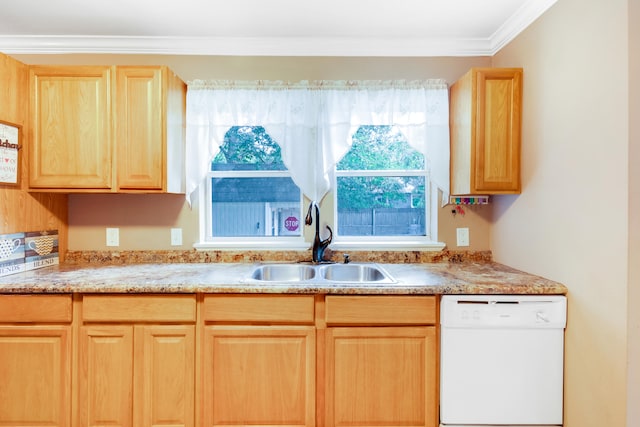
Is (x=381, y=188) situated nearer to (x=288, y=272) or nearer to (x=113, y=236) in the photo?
(x=288, y=272)

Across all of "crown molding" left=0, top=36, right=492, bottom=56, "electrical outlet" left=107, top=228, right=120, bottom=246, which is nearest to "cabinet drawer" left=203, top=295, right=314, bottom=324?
"electrical outlet" left=107, top=228, right=120, bottom=246

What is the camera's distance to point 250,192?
98.0 inches

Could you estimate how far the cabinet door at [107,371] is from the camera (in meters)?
1.72

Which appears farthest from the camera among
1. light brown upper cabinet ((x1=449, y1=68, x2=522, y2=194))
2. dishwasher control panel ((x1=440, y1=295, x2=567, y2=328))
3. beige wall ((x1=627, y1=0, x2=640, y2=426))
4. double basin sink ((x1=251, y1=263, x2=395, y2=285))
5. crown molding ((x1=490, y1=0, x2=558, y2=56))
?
double basin sink ((x1=251, y1=263, x2=395, y2=285))

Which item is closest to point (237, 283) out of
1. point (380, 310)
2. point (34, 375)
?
point (380, 310)

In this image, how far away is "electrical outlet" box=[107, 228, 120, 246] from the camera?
7.82 feet

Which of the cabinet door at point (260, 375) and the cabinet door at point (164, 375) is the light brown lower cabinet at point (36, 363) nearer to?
the cabinet door at point (164, 375)

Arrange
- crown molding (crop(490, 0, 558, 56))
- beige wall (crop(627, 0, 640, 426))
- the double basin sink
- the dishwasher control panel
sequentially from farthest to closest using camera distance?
the double basin sink < crown molding (crop(490, 0, 558, 56)) < the dishwasher control panel < beige wall (crop(627, 0, 640, 426))

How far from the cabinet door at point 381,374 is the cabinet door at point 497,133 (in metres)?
0.95

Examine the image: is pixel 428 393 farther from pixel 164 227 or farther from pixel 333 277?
pixel 164 227

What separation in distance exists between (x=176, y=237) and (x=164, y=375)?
946mm

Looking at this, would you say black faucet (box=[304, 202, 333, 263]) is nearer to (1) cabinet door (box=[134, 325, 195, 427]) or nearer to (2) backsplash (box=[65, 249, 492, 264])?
(2) backsplash (box=[65, 249, 492, 264])

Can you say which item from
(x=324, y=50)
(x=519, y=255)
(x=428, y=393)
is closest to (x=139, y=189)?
(x=324, y=50)

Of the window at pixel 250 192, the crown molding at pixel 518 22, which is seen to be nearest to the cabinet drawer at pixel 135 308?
the window at pixel 250 192
